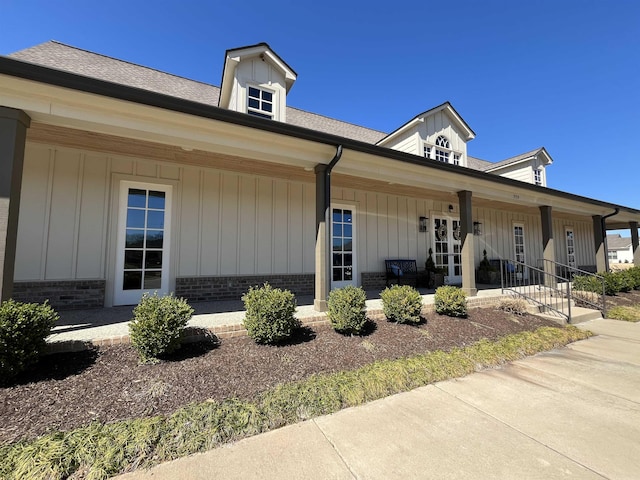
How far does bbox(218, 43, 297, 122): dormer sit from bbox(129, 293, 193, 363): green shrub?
5115 mm

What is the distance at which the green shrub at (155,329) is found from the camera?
3.11m

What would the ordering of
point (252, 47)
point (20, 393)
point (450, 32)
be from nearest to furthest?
point (20, 393) < point (252, 47) < point (450, 32)

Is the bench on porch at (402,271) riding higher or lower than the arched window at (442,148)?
lower

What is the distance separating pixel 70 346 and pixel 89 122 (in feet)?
9.31

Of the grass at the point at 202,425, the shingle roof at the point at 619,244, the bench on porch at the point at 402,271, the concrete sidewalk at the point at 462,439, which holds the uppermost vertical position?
the shingle roof at the point at 619,244

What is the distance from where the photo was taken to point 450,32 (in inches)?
344

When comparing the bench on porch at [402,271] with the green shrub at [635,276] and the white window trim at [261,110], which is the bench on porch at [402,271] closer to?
the white window trim at [261,110]

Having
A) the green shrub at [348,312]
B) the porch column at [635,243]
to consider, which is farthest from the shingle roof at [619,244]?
the green shrub at [348,312]

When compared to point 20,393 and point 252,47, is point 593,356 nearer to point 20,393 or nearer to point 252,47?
point 20,393

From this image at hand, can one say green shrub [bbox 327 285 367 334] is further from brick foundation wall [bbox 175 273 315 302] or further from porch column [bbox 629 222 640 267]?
porch column [bbox 629 222 640 267]

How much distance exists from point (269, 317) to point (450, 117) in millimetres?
10056

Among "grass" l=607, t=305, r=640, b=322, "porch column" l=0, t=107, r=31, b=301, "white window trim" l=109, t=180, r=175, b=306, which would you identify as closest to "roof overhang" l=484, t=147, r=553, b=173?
"grass" l=607, t=305, r=640, b=322

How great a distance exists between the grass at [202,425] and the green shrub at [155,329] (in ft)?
3.14

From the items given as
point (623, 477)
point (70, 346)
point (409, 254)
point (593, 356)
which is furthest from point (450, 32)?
point (70, 346)
